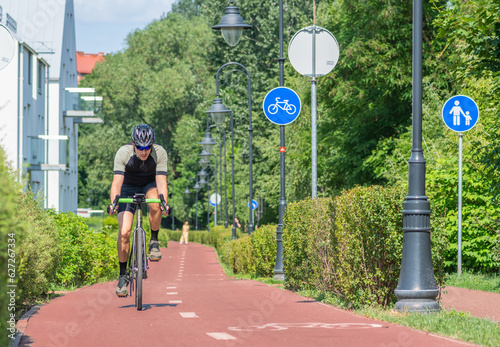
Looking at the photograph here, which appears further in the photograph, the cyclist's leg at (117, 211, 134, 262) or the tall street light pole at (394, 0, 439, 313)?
the cyclist's leg at (117, 211, 134, 262)

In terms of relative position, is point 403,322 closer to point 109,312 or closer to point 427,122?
point 109,312

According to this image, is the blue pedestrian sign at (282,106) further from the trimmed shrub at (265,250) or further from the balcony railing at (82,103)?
the balcony railing at (82,103)

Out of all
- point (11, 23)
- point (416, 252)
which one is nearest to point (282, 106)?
point (416, 252)

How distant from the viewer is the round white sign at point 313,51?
1520 cm

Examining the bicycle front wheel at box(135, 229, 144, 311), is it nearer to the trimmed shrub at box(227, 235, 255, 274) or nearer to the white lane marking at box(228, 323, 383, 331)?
the white lane marking at box(228, 323, 383, 331)

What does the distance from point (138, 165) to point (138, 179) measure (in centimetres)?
28

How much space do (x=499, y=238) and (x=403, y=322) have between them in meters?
8.50

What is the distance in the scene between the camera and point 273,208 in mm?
57875

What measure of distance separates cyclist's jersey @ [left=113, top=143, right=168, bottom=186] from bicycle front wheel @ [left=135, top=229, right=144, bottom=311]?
2.33 ft

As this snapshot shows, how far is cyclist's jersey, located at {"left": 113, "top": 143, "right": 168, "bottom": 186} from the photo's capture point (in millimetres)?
10219

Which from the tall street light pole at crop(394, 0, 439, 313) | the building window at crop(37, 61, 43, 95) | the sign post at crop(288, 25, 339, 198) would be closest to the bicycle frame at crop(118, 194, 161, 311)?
the tall street light pole at crop(394, 0, 439, 313)

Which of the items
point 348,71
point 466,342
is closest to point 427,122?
point 348,71

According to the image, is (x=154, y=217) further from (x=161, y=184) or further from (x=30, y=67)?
(x=30, y=67)

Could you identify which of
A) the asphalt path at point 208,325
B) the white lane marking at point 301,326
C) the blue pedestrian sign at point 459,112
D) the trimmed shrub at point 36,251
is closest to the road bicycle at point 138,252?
the asphalt path at point 208,325
